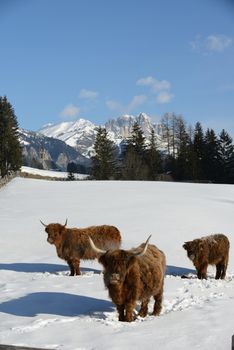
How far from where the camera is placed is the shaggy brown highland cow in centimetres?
1385

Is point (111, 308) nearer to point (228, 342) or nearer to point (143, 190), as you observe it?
point (228, 342)

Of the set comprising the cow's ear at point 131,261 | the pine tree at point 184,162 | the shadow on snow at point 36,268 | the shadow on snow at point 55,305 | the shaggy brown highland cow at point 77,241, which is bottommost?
the shadow on snow at point 36,268

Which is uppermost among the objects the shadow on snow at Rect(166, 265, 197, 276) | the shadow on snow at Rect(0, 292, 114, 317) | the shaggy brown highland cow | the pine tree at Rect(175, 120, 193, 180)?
the pine tree at Rect(175, 120, 193, 180)

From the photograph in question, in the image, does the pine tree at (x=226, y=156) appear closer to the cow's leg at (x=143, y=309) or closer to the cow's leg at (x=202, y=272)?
the cow's leg at (x=202, y=272)

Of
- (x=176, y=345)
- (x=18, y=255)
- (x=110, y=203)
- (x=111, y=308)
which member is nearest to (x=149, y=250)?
(x=111, y=308)

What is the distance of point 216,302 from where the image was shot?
368 inches

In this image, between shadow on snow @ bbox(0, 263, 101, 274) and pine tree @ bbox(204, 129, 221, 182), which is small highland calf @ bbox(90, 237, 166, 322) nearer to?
shadow on snow @ bbox(0, 263, 101, 274)

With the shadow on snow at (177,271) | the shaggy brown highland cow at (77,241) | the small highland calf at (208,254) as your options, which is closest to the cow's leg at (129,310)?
the shaggy brown highland cow at (77,241)

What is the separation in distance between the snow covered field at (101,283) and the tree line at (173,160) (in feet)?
103

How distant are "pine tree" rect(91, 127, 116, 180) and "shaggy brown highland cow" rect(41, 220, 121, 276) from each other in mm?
50295

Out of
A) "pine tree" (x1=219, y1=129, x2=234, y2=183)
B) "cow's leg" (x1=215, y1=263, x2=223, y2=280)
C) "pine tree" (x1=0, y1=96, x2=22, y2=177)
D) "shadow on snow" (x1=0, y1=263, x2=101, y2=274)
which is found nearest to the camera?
"cow's leg" (x1=215, y1=263, x2=223, y2=280)

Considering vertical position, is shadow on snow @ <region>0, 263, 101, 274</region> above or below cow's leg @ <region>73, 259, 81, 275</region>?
below

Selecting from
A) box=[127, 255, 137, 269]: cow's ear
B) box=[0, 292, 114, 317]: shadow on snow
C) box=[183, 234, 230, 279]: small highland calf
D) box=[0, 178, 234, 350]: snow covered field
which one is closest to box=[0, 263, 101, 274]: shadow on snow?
box=[0, 178, 234, 350]: snow covered field

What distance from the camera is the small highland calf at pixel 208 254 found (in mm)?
13719
